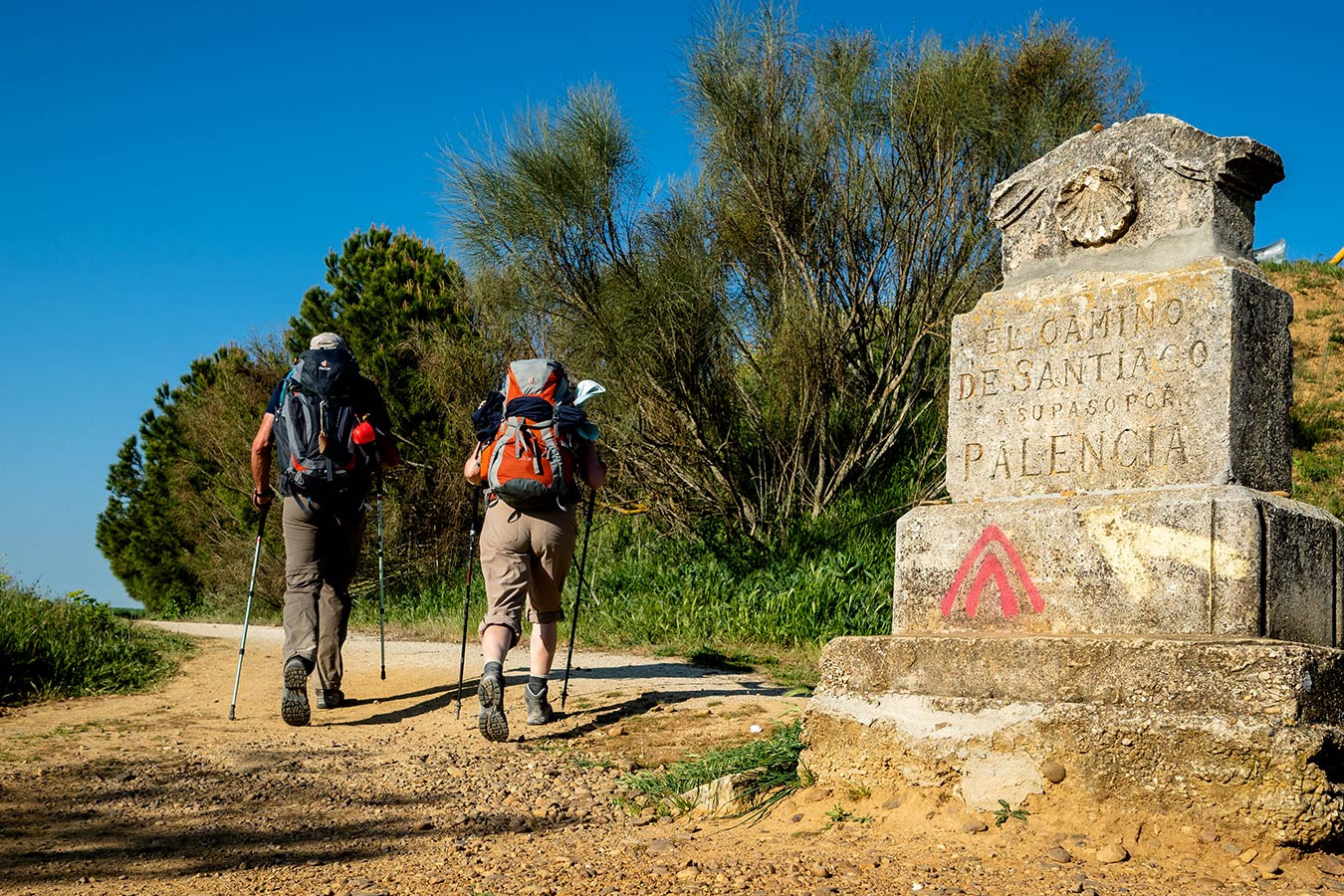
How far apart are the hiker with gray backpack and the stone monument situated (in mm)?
2754

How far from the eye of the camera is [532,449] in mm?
5199

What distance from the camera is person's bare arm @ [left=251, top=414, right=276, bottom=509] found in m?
5.93

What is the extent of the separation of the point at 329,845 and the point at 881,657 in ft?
6.53

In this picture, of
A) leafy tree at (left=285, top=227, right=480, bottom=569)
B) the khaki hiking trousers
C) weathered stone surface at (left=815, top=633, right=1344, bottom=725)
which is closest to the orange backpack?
the khaki hiking trousers

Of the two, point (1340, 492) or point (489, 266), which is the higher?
point (489, 266)

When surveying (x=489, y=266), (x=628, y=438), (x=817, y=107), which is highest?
(x=817, y=107)

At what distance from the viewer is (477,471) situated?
5.38 metres

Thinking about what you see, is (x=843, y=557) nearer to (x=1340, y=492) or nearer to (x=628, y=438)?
(x=628, y=438)

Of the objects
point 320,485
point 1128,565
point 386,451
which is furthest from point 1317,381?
point 320,485

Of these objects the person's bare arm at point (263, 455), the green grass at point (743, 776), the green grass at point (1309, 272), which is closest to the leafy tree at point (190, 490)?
the person's bare arm at point (263, 455)

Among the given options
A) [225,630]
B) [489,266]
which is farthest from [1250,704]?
[225,630]

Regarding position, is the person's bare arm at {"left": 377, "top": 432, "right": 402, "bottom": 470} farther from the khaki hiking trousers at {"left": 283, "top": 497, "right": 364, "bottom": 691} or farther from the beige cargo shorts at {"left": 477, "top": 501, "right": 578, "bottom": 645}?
the beige cargo shorts at {"left": 477, "top": 501, "right": 578, "bottom": 645}

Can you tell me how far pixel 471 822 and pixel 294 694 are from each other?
1.90 m

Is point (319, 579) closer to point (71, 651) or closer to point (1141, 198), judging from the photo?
point (71, 651)
